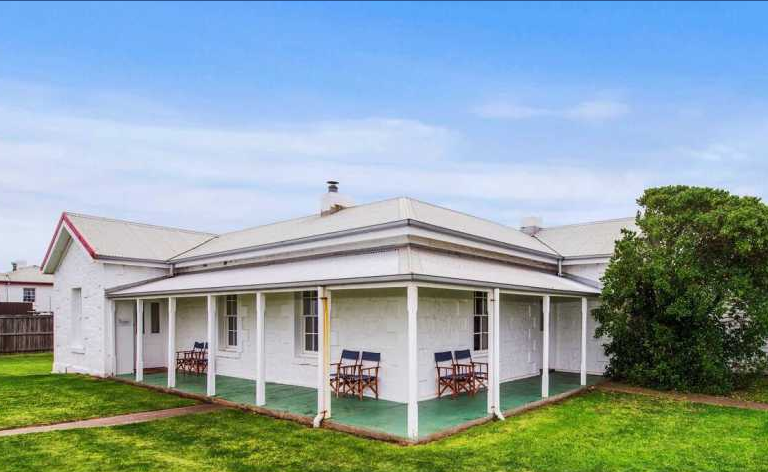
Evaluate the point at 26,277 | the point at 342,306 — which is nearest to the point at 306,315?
the point at 342,306

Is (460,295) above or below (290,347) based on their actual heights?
above

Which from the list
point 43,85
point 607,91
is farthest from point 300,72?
point 607,91

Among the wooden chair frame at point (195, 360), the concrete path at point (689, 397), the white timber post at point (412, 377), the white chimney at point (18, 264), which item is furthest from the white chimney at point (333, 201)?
the white chimney at point (18, 264)

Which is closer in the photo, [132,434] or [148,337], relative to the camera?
[132,434]

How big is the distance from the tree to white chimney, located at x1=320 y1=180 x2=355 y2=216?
24.3 ft

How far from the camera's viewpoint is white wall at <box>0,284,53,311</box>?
112ft

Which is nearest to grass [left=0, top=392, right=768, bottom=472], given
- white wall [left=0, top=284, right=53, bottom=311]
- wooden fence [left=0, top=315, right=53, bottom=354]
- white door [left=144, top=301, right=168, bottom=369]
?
white door [left=144, top=301, right=168, bottom=369]

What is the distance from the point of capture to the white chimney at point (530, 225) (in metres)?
18.5

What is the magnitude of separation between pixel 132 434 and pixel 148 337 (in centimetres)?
823

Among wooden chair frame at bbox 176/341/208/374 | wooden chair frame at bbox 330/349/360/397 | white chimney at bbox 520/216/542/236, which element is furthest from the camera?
white chimney at bbox 520/216/542/236

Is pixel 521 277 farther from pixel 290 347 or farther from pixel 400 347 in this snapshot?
pixel 290 347

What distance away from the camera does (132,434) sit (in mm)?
8336

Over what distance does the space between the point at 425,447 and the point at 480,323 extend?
5.64m

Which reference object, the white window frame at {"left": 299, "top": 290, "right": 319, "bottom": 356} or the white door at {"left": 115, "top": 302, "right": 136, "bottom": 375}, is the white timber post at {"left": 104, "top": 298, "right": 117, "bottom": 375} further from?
the white window frame at {"left": 299, "top": 290, "right": 319, "bottom": 356}
